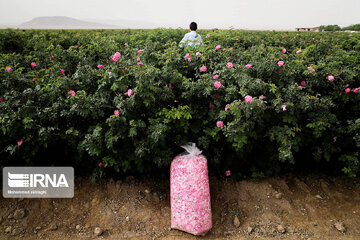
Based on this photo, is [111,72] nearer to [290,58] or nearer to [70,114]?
[70,114]

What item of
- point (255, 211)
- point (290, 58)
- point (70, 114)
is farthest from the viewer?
point (290, 58)

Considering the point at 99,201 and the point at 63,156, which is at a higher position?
the point at 63,156

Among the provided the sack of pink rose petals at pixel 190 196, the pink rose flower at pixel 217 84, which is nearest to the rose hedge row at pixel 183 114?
the pink rose flower at pixel 217 84

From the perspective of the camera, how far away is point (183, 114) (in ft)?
9.32

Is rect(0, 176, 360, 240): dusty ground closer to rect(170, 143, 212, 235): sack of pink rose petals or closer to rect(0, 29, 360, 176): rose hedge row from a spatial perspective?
rect(170, 143, 212, 235): sack of pink rose petals

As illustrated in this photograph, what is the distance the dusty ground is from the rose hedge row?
0.33m

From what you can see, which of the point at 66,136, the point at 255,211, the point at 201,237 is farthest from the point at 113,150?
the point at 255,211

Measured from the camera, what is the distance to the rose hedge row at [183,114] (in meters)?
2.71

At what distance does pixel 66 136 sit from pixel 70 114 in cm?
26

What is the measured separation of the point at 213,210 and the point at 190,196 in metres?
0.60

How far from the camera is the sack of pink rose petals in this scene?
266 cm

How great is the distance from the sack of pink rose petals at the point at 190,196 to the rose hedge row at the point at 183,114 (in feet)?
0.80

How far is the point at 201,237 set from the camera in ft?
9.00

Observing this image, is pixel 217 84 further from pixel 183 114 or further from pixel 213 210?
pixel 213 210
